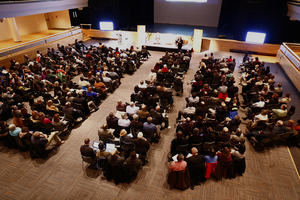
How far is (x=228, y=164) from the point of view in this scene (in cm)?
431

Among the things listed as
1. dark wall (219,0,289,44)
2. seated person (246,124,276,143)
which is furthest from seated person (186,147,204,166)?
dark wall (219,0,289,44)

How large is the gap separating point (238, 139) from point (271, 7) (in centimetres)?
1251

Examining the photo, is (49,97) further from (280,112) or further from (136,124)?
(280,112)

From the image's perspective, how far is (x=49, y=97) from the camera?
6.93 meters

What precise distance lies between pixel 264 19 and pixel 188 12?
715 cm

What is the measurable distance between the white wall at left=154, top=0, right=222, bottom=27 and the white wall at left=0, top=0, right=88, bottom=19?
815cm

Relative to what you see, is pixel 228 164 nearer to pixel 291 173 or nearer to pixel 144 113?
pixel 291 173

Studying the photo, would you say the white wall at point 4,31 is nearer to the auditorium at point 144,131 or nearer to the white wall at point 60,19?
the auditorium at point 144,131

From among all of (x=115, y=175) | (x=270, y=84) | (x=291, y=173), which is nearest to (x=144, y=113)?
(x=115, y=175)

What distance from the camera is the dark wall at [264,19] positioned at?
1279 cm

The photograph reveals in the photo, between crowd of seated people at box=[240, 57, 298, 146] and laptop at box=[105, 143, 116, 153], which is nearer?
laptop at box=[105, 143, 116, 153]

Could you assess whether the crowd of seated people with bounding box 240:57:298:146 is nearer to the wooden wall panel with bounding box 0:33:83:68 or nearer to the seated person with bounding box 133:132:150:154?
the seated person with bounding box 133:132:150:154

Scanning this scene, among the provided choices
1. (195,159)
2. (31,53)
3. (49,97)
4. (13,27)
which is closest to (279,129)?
(195,159)

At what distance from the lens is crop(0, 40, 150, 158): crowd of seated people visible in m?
5.24
